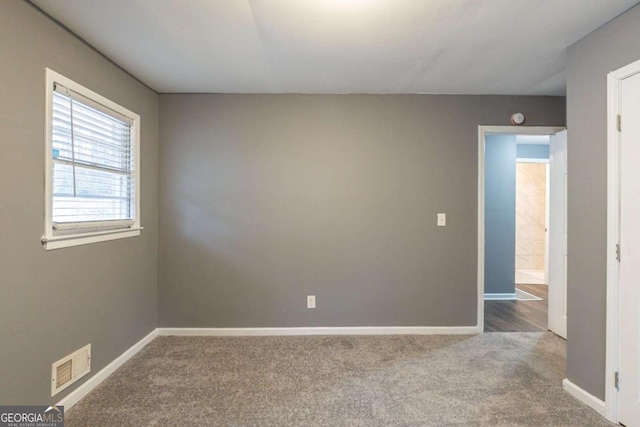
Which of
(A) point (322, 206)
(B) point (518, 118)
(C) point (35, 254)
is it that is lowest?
(C) point (35, 254)

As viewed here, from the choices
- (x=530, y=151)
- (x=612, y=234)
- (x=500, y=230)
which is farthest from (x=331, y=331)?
(x=530, y=151)

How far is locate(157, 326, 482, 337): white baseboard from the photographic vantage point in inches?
120

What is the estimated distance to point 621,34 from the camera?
5.82ft

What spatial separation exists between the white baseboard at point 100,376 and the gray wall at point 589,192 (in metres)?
3.35

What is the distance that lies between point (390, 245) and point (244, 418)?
1.95 meters

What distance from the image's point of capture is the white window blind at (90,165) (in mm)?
1867

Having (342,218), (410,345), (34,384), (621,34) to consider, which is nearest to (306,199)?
(342,218)

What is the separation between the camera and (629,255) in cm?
174

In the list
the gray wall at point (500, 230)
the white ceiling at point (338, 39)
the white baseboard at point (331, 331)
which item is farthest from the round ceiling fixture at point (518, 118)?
the white baseboard at point (331, 331)

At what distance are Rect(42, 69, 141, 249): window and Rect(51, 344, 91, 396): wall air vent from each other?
730 mm

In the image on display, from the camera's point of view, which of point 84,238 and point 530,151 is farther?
point 530,151

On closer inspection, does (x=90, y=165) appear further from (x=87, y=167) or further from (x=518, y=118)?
(x=518, y=118)

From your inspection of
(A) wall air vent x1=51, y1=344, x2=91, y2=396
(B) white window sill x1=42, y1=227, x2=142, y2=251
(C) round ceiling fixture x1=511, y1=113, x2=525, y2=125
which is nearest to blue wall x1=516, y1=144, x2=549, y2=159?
(C) round ceiling fixture x1=511, y1=113, x2=525, y2=125

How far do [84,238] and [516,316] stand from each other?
14.5 ft
